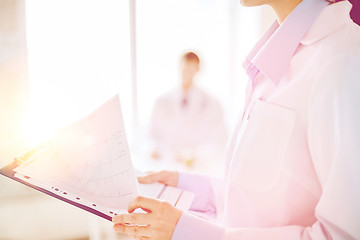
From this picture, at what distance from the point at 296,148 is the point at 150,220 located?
0.31 metres

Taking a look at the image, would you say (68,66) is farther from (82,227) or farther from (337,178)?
(337,178)

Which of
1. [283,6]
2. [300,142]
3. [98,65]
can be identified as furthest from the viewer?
[98,65]

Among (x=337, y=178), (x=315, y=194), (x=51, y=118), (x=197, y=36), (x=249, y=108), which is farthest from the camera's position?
(x=197, y=36)

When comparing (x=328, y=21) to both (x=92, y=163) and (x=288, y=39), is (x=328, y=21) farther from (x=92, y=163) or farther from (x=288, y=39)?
(x=92, y=163)

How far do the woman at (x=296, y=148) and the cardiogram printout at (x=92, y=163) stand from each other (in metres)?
0.06

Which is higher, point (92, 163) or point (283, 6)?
point (283, 6)

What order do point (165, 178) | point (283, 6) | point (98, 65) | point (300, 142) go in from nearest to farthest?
1. point (300, 142)
2. point (283, 6)
3. point (165, 178)
4. point (98, 65)

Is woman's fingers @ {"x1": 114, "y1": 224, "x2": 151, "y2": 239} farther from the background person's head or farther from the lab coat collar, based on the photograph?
the background person's head

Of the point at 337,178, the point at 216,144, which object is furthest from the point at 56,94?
the point at 337,178

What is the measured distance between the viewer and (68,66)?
7.54 ft

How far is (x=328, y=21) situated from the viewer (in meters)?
0.55

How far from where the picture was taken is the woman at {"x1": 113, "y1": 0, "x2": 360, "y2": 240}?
1.47 ft

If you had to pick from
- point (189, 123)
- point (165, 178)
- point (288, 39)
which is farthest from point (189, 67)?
point (288, 39)

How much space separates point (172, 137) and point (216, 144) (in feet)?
1.27
